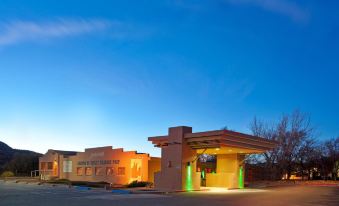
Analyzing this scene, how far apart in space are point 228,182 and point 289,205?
14633 millimetres

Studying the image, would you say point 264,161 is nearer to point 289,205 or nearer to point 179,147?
point 179,147

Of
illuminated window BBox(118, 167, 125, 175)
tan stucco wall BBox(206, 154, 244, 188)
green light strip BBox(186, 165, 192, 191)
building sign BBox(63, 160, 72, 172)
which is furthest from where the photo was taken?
building sign BBox(63, 160, 72, 172)

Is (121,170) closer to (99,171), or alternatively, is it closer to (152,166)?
(152,166)

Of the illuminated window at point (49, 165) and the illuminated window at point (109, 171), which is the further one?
the illuminated window at point (49, 165)

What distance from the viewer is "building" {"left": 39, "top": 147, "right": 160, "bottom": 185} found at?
38.8m

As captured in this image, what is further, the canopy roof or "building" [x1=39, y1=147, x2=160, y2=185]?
"building" [x1=39, y1=147, x2=160, y2=185]

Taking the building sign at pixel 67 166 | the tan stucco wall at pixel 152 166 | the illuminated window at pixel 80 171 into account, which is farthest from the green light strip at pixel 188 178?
the building sign at pixel 67 166

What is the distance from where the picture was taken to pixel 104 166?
42344 millimetres

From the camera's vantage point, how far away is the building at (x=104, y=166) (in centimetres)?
3881

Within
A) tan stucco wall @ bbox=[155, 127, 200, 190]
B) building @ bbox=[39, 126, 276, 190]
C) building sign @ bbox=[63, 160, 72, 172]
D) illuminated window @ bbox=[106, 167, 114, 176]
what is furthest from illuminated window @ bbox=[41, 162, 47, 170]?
tan stucco wall @ bbox=[155, 127, 200, 190]

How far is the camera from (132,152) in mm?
39219

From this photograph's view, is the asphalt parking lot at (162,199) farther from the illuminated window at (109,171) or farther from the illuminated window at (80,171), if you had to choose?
the illuminated window at (80,171)

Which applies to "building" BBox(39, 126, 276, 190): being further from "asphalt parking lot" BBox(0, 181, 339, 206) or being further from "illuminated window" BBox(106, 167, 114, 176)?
"asphalt parking lot" BBox(0, 181, 339, 206)

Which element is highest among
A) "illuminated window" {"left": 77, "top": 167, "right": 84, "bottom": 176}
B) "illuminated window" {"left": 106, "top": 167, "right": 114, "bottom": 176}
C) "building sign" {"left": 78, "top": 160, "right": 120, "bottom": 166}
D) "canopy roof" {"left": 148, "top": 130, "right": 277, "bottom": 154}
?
"canopy roof" {"left": 148, "top": 130, "right": 277, "bottom": 154}
